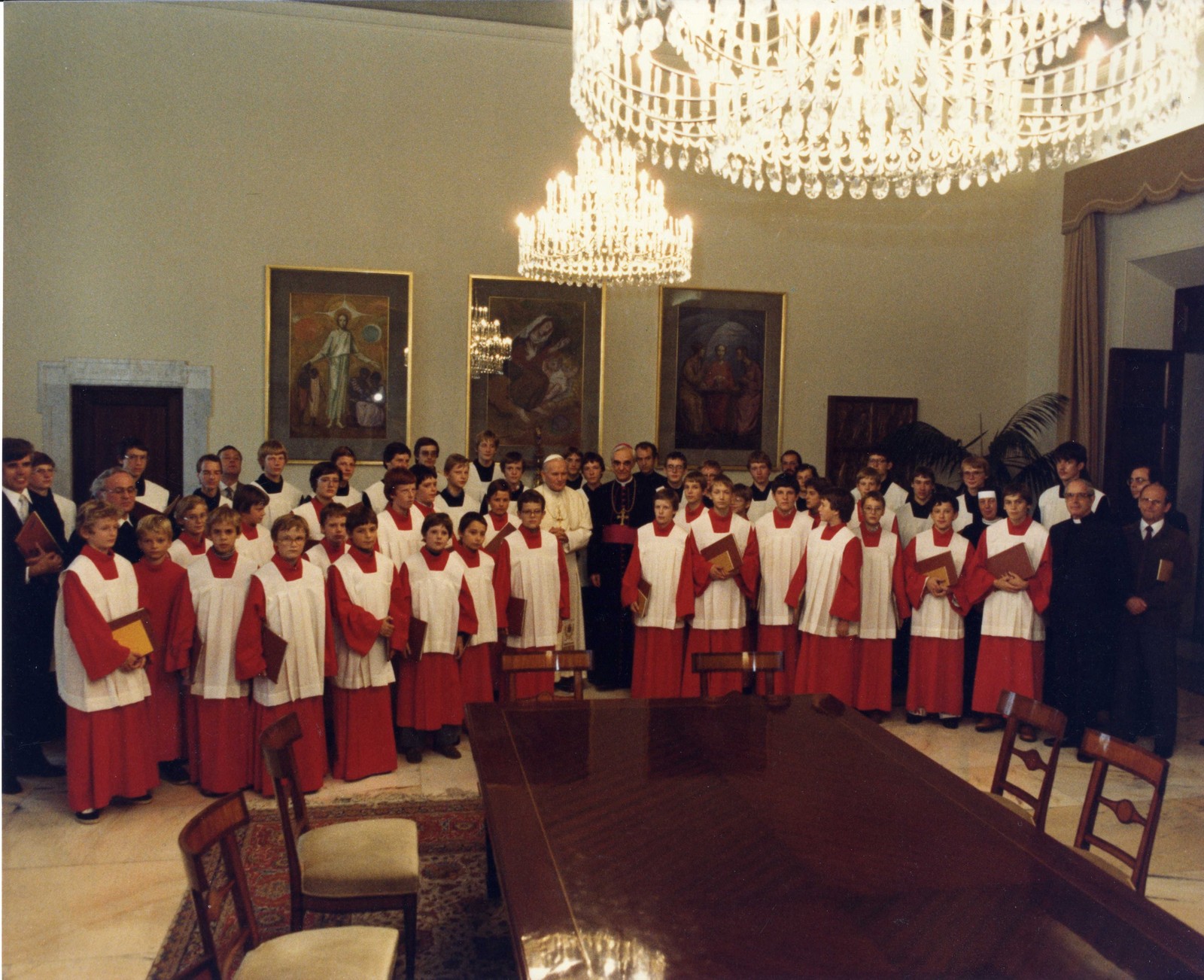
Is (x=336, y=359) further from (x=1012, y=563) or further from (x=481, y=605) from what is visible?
(x=1012, y=563)

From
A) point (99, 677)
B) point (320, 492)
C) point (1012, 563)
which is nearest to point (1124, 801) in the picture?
point (1012, 563)

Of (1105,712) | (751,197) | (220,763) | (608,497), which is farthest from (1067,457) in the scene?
(220,763)

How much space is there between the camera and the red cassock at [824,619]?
752 centimetres

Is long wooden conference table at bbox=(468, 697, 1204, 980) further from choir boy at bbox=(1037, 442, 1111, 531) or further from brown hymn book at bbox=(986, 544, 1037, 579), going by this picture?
choir boy at bbox=(1037, 442, 1111, 531)

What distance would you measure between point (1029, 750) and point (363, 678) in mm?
3915

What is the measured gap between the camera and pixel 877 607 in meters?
7.61

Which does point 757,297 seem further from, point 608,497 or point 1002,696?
point 1002,696

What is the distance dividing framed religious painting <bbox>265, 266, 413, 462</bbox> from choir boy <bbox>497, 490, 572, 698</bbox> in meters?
3.25

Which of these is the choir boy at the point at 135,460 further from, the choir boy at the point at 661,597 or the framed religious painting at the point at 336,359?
the choir boy at the point at 661,597

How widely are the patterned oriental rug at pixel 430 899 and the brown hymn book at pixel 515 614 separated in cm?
150

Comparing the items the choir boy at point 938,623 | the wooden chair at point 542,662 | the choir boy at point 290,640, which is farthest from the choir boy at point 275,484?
the choir boy at point 938,623

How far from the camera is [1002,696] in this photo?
4.18 metres

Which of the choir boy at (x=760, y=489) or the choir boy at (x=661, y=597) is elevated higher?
the choir boy at (x=760, y=489)

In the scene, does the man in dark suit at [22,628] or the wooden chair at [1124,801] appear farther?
the man in dark suit at [22,628]
